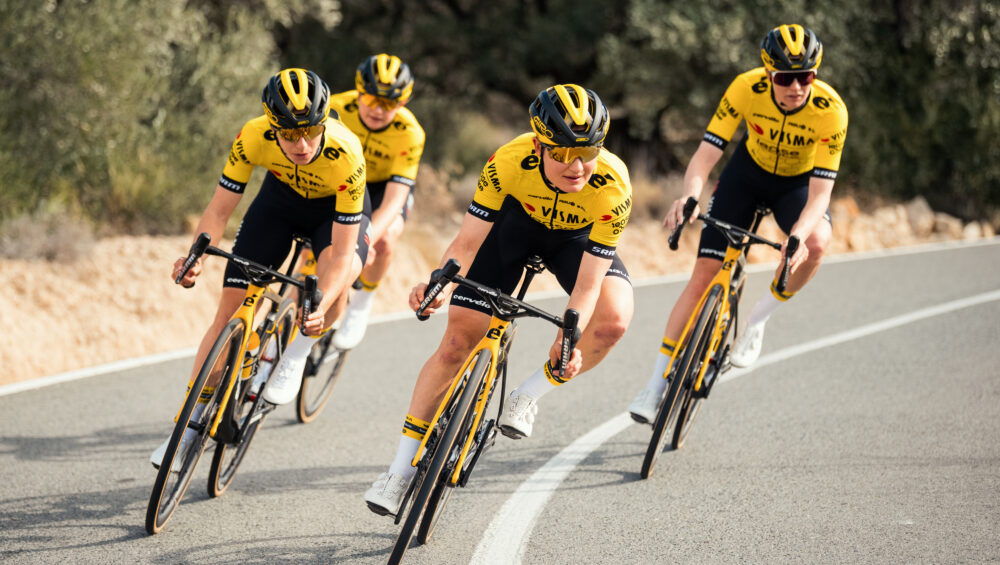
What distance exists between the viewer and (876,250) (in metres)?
16.0

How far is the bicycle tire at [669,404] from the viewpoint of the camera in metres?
5.77

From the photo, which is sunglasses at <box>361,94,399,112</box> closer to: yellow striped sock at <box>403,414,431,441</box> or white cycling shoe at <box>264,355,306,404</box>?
white cycling shoe at <box>264,355,306,404</box>

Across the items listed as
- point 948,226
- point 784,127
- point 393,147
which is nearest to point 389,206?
point 393,147

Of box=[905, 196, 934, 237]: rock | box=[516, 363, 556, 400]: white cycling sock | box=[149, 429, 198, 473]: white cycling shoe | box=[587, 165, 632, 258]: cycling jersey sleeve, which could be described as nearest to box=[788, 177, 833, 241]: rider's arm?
box=[587, 165, 632, 258]: cycling jersey sleeve

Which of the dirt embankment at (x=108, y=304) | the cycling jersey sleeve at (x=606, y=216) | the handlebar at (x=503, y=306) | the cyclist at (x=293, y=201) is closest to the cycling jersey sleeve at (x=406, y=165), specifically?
the cyclist at (x=293, y=201)

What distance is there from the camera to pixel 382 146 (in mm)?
7312

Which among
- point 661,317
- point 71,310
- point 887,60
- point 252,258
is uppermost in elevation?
point 887,60

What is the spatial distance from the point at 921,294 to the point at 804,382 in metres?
4.57

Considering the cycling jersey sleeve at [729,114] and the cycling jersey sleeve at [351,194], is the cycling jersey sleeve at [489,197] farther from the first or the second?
the cycling jersey sleeve at [729,114]

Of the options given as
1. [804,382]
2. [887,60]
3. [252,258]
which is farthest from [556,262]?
[887,60]

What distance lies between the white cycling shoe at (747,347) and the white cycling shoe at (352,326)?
261cm

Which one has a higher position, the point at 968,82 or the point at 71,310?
the point at 968,82

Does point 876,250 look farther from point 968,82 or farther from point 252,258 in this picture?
point 252,258

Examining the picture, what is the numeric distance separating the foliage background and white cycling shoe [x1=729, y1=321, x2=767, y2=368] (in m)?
6.46
